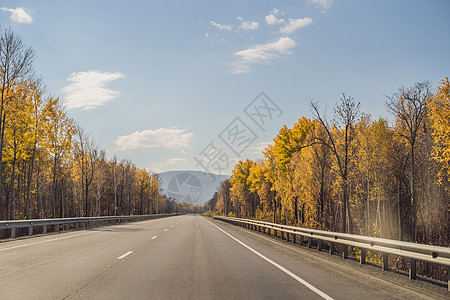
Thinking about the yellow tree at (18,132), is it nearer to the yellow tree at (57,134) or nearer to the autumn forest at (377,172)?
the yellow tree at (57,134)

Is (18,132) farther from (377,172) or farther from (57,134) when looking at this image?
(377,172)

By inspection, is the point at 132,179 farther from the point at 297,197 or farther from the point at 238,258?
the point at 238,258

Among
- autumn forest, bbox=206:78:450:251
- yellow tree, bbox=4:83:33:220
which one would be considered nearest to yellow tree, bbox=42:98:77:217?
yellow tree, bbox=4:83:33:220

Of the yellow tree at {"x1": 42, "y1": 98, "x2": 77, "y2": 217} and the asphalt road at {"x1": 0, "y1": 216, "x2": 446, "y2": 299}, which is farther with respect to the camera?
the yellow tree at {"x1": 42, "y1": 98, "x2": 77, "y2": 217}

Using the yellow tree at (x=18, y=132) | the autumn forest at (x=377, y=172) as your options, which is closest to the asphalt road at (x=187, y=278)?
the autumn forest at (x=377, y=172)

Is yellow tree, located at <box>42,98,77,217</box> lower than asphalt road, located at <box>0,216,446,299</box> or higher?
higher

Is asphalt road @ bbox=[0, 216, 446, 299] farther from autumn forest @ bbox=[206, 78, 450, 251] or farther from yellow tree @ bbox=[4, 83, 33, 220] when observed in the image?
yellow tree @ bbox=[4, 83, 33, 220]

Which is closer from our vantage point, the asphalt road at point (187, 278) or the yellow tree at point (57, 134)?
the asphalt road at point (187, 278)

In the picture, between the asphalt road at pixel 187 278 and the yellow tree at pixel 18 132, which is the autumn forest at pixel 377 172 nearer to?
the asphalt road at pixel 187 278

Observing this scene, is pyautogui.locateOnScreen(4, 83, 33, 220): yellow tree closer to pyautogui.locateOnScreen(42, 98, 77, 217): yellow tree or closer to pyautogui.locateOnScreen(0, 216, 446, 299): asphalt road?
pyautogui.locateOnScreen(42, 98, 77, 217): yellow tree

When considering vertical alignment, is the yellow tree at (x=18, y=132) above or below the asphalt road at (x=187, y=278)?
above

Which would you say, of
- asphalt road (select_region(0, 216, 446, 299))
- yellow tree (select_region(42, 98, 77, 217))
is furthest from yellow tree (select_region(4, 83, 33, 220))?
asphalt road (select_region(0, 216, 446, 299))

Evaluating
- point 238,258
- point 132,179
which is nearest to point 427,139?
point 238,258

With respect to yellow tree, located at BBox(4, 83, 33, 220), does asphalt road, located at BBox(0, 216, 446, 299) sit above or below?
below
